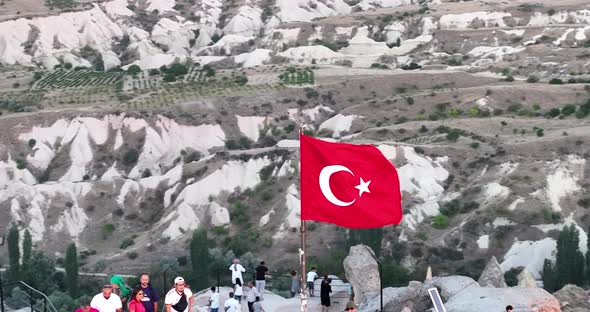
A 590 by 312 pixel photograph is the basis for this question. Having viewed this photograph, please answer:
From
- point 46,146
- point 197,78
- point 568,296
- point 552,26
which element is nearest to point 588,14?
point 552,26

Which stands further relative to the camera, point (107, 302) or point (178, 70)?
point (178, 70)

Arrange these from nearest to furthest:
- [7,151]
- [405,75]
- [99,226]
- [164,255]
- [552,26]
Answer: [164,255] < [99,226] < [7,151] < [405,75] < [552,26]

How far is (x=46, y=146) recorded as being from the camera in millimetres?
74188

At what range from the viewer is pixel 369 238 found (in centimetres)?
5397

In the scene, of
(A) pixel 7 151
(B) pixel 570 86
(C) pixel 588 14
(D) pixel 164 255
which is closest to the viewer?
(D) pixel 164 255

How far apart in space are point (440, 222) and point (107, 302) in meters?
41.6

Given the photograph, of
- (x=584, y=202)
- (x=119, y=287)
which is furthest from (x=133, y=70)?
(x=119, y=287)

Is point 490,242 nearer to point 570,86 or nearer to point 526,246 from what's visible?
point 526,246

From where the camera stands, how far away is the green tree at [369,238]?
176 ft

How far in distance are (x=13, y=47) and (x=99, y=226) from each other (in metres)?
46.0

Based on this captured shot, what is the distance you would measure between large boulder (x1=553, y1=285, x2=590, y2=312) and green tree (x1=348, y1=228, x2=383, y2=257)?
2598 centimetres

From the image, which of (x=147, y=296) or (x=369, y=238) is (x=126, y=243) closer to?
(x=369, y=238)

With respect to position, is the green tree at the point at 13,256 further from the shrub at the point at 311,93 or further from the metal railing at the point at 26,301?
the shrub at the point at 311,93

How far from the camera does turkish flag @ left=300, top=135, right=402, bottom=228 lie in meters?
18.2
